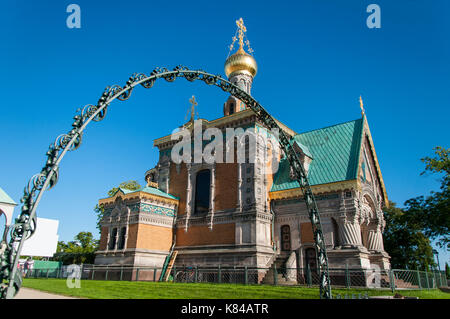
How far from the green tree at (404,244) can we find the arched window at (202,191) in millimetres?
17707

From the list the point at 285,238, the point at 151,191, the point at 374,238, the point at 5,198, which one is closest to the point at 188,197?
the point at 151,191

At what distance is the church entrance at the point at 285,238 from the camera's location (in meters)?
23.3

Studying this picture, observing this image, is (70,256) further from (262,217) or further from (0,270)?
(0,270)

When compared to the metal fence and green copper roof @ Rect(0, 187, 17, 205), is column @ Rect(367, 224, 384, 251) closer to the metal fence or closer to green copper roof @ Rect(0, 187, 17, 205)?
the metal fence

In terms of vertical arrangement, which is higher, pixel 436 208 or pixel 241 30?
pixel 241 30

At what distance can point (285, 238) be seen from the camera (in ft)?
77.4

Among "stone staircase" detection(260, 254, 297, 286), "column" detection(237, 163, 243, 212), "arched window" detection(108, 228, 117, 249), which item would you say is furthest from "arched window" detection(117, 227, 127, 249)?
"stone staircase" detection(260, 254, 297, 286)

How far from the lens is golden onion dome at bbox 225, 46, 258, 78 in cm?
3275

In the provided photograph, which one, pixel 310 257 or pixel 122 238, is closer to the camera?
pixel 310 257

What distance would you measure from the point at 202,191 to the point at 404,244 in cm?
2037

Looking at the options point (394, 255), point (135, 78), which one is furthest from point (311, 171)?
point (135, 78)

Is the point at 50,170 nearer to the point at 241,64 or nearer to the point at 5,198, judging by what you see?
the point at 5,198

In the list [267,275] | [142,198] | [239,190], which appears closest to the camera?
[267,275]

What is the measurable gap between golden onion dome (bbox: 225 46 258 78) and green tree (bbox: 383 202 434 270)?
18.6 metres
